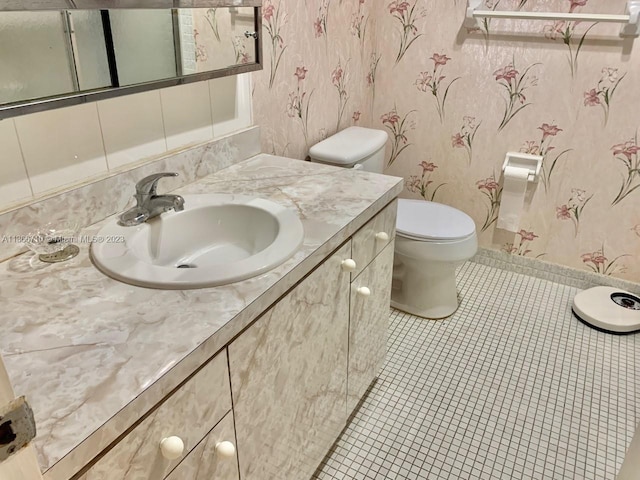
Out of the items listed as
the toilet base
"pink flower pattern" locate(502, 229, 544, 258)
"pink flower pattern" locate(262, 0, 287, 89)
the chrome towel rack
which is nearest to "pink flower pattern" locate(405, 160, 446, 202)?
"pink flower pattern" locate(502, 229, 544, 258)

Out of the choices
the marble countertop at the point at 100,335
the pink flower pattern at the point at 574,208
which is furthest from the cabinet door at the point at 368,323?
the pink flower pattern at the point at 574,208

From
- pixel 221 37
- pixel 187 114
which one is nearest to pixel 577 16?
pixel 221 37

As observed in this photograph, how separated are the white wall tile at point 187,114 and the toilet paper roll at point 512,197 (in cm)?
147

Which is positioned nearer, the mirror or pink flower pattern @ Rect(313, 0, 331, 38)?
the mirror

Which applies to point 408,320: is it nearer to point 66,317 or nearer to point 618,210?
point 618,210

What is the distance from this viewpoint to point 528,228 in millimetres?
2482

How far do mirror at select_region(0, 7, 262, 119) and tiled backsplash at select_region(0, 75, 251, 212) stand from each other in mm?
78

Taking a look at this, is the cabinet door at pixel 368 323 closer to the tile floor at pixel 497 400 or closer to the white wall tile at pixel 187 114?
the tile floor at pixel 497 400

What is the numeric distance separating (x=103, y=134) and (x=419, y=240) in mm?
1290

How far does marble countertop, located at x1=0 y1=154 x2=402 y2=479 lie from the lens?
0.65m

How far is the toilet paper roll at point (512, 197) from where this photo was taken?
232cm

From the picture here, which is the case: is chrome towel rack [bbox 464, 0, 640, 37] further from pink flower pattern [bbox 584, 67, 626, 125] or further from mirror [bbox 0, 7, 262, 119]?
mirror [bbox 0, 7, 262, 119]

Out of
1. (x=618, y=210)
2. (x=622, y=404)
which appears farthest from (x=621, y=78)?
(x=622, y=404)

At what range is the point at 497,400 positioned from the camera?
1.80 meters
